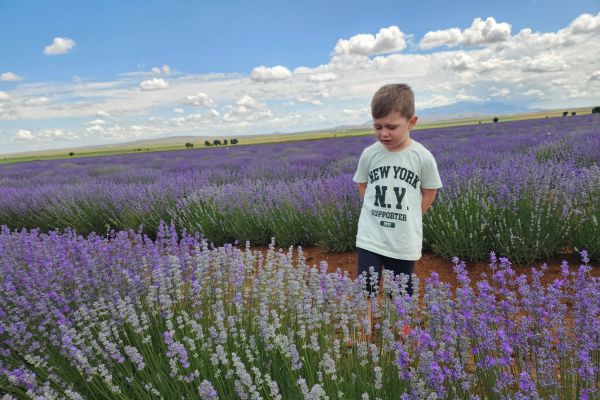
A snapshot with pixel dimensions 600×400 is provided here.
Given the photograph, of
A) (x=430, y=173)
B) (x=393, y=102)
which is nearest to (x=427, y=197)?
(x=430, y=173)

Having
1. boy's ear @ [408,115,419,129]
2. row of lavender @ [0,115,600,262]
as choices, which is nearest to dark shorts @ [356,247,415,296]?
Answer: boy's ear @ [408,115,419,129]

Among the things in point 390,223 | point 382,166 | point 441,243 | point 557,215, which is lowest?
point 441,243

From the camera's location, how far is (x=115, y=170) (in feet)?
45.8

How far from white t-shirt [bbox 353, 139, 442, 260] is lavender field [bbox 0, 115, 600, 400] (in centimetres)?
34

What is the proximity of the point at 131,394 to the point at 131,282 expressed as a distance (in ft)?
2.16

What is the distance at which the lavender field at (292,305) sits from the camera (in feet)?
4.88

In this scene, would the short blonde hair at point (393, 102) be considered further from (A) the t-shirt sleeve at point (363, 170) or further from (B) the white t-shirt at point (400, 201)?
(A) the t-shirt sleeve at point (363, 170)

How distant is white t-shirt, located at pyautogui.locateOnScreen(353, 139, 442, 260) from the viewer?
255cm

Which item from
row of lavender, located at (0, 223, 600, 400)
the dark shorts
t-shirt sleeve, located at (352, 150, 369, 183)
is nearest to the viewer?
row of lavender, located at (0, 223, 600, 400)

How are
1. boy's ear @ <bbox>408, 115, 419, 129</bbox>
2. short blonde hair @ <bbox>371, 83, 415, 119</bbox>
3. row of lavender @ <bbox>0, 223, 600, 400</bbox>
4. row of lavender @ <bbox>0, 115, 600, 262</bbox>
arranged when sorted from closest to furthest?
1. row of lavender @ <bbox>0, 223, 600, 400</bbox>
2. short blonde hair @ <bbox>371, 83, 415, 119</bbox>
3. boy's ear @ <bbox>408, 115, 419, 129</bbox>
4. row of lavender @ <bbox>0, 115, 600, 262</bbox>

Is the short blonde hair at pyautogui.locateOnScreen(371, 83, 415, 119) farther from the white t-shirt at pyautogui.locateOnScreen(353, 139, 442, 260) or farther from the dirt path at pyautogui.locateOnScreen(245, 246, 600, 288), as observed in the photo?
the dirt path at pyautogui.locateOnScreen(245, 246, 600, 288)

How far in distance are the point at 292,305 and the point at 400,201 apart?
3.31ft

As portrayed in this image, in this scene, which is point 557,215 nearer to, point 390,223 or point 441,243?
point 441,243

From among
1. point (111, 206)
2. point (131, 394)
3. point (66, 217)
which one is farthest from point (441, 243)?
point (66, 217)
